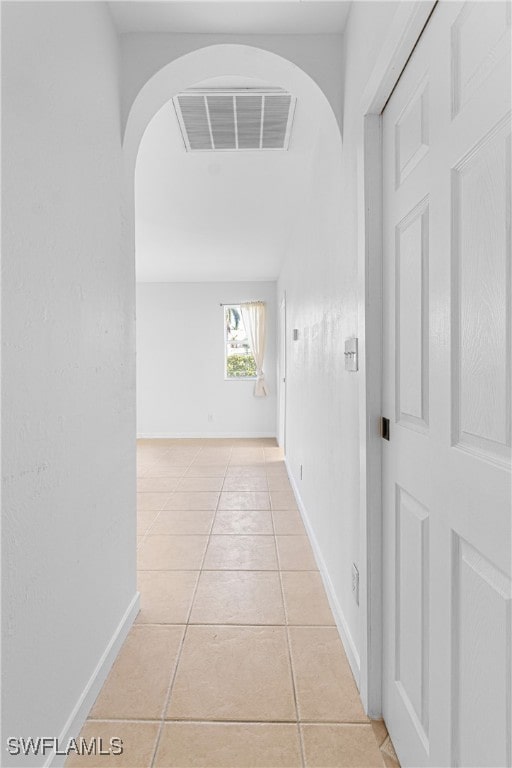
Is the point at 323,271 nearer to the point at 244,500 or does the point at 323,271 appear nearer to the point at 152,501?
the point at 244,500

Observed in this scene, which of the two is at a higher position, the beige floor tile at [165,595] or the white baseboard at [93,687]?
the white baseboard at [93,687]

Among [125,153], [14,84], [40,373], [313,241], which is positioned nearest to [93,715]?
[40,373]

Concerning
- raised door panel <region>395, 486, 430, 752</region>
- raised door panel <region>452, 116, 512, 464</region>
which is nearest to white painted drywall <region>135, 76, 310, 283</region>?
raised door panel <region>452, 116, 512, 464</region>

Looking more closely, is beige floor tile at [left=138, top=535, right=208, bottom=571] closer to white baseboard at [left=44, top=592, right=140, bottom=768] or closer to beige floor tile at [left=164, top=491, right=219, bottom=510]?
white baseboard at [left=44, top=592, right=140, bottom=768]

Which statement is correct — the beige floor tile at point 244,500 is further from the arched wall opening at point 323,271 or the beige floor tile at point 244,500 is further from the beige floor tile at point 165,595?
the beige floor tile at point 165,595

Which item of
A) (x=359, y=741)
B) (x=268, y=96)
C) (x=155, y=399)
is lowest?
(x=359, y=741)

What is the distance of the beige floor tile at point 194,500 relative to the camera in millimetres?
3928

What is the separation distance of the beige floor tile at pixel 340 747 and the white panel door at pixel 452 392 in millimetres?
105

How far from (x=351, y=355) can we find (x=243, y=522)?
2.16 metres

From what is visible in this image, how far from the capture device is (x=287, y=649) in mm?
1907

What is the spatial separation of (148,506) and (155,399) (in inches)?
159

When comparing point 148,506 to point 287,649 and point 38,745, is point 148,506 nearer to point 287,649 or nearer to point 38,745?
point 287,649

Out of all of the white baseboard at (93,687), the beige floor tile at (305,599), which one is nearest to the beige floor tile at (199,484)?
the beige floor tile at (305,599)

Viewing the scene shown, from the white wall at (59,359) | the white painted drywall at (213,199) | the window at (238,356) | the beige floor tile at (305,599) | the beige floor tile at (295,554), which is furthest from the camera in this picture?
the window at (238,356)
